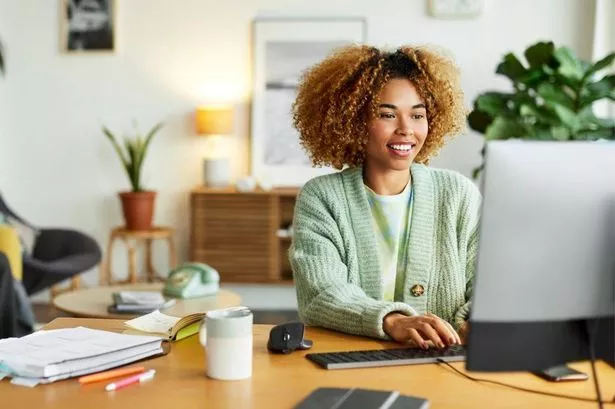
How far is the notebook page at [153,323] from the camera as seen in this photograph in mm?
1870

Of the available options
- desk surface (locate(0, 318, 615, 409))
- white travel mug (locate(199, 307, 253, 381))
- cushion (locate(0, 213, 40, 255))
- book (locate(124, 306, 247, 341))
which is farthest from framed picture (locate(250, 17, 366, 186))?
white travel mug (locate(199, 307, 253, 381))

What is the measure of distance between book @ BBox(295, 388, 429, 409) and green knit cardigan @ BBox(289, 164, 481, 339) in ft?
1.82

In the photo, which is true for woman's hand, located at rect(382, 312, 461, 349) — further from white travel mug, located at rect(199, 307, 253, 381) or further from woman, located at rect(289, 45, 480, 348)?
white travel mug, located at rect(199, 307, 253, 381)

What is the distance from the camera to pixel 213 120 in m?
5.78

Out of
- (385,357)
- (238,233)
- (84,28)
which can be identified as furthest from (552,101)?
(84,28)

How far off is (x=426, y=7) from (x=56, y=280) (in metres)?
2.99

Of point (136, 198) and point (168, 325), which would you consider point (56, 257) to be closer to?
point (136, 198)

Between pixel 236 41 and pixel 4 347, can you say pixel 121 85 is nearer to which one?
pixel 236 41

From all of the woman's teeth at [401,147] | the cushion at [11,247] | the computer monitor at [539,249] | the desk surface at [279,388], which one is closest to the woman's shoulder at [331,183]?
the woman's teeth at [401,147]

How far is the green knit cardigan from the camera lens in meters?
2.00

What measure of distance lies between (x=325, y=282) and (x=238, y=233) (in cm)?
388

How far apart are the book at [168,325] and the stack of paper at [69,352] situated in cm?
4

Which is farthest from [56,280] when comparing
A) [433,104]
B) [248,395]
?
[248,395]

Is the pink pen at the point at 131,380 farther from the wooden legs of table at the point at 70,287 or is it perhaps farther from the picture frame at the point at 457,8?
the picture frame at the point at 457,8
